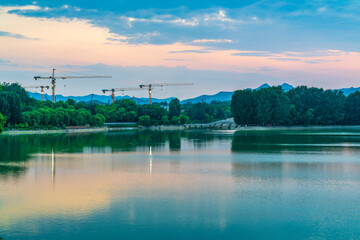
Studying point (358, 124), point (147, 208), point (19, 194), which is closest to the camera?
point (147, 208)

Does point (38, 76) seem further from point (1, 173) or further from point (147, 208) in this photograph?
point (147, 208)

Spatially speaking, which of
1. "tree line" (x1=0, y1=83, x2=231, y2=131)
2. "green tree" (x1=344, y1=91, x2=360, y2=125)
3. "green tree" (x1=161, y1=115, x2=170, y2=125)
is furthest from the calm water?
"green tree" (x1=161, y1=115, x2=170, y2=125)

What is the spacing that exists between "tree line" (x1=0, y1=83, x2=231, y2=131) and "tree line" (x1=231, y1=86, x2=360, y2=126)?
138ft

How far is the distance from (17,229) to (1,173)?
14727 millimetres

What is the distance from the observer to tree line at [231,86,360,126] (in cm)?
13338

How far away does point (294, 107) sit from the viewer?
481 feet

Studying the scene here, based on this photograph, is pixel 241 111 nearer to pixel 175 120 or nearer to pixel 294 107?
pixel 294 107

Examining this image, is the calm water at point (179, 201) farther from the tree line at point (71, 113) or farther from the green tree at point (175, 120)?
the green tree at point (175, 120)

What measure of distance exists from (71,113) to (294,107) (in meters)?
75.6

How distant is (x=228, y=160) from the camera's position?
3947 centimetres

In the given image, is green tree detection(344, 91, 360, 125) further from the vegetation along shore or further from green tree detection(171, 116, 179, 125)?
green tree detection(171, 116, 179, 125)

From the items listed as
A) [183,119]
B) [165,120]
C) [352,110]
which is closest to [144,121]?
[165,120]

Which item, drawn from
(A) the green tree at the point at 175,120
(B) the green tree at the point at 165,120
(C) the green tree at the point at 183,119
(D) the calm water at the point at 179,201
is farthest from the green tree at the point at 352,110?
(D) the calm water at the point at 179,201

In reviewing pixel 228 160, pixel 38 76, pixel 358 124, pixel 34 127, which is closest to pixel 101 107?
pixel 38 76
